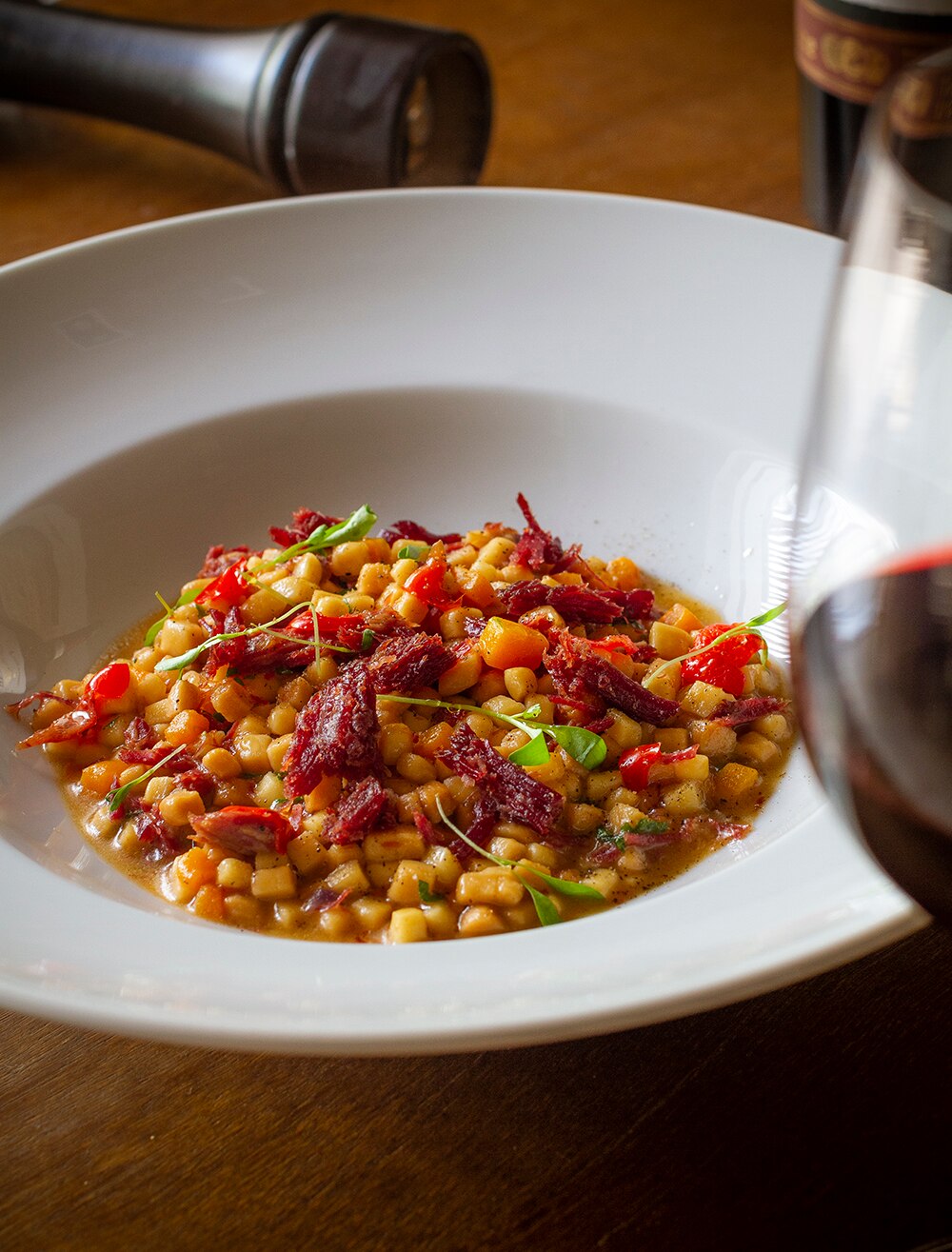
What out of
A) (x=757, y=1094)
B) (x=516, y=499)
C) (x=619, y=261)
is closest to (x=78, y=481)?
(x=516, y=499)

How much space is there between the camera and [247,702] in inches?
97.4

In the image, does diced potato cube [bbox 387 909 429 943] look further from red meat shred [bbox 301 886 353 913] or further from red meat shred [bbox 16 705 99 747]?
red meat shred [bbox 16 705 99 747]

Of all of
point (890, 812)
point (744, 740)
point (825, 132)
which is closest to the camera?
point (890, 812)

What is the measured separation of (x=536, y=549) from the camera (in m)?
2.70

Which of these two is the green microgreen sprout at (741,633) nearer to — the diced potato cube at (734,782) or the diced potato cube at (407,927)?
the diced potato cube at (734,782)

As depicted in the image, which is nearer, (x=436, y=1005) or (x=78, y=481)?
(x=436, y=1005)

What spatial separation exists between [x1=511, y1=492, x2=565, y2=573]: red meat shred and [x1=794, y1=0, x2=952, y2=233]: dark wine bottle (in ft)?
3.23

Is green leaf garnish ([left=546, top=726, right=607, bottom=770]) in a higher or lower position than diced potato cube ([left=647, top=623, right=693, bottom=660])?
higher

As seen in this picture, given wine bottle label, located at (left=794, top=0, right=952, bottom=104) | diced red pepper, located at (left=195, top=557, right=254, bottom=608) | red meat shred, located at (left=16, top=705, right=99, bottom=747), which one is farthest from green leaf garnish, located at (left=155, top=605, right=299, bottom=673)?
wine bottle label, located at (left=794, top=0, right=952, bottom=104)

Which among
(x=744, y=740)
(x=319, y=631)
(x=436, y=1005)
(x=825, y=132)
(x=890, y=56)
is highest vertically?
(x=890, y=56)

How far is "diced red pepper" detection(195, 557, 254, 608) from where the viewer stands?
8.41 feet

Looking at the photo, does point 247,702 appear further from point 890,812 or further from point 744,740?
point 890,812

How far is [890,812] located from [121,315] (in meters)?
2.38

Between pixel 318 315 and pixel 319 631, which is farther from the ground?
pixel 318 315
